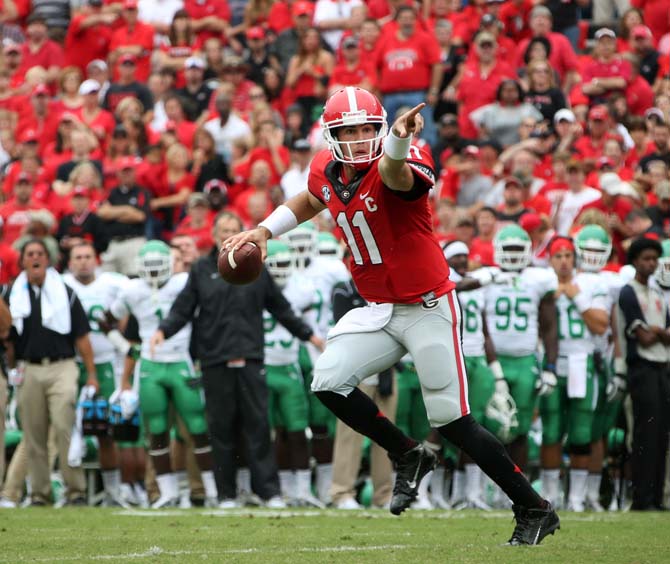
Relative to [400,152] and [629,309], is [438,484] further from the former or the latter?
[400,152]

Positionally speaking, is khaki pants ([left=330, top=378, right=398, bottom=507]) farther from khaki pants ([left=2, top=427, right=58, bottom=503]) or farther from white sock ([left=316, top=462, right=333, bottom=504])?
khaki pants ([left=2, top=427, right=58, bottom=503])

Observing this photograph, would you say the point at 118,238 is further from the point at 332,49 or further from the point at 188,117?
the point at 332,49

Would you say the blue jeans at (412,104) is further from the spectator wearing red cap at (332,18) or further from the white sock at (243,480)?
the white sock at (243,480)

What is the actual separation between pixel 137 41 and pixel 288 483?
847 centimetres

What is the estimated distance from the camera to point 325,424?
10805 mm

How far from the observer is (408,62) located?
15039 mm

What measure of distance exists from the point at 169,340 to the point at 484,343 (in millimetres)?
2383

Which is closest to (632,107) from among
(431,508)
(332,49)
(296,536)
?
(332,49)

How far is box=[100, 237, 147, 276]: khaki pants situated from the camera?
42.4 ft

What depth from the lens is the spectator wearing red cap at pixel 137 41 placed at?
57.3 feet

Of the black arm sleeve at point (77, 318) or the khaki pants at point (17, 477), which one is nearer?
the black arm sleeve at point (77, 318)

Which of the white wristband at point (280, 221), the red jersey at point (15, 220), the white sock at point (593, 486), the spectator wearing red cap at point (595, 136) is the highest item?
the spectator wearing red cap at point (595, 136)

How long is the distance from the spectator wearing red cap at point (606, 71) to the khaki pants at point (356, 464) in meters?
5.56

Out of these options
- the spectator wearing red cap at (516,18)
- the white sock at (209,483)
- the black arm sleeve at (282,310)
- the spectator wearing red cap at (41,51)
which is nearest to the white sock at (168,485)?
the white sock at (209,483)
